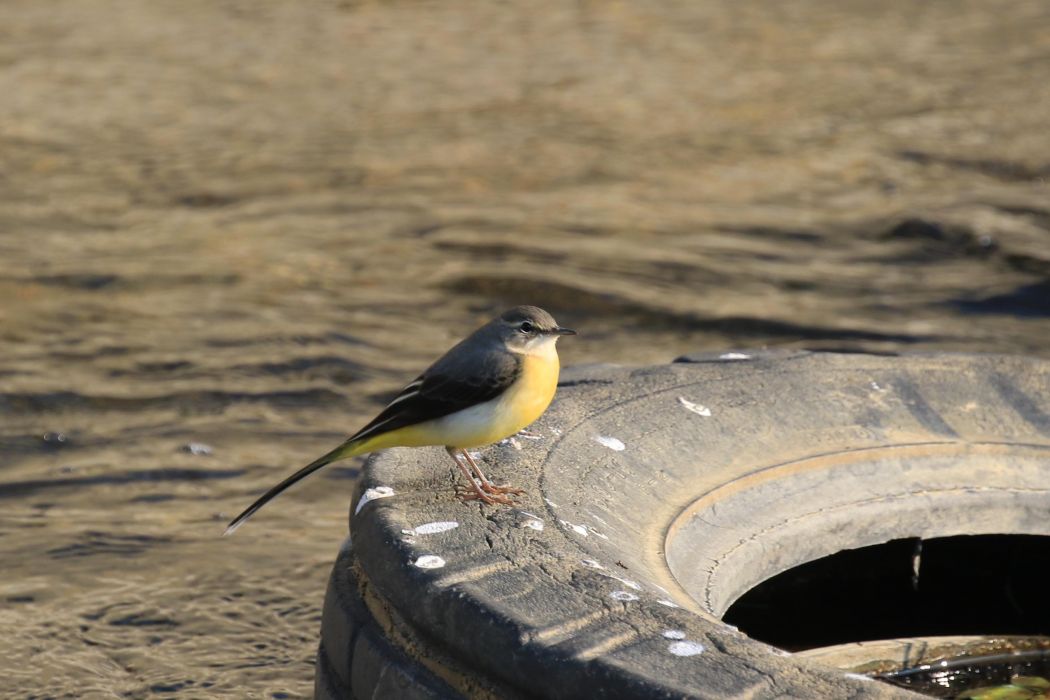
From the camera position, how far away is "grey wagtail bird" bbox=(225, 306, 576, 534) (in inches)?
132

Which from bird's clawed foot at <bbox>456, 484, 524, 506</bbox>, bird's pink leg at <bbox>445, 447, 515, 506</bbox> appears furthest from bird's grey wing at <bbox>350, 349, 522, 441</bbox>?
bird's clawed foot at <bbox>456, 484, 524, 506</bbox>

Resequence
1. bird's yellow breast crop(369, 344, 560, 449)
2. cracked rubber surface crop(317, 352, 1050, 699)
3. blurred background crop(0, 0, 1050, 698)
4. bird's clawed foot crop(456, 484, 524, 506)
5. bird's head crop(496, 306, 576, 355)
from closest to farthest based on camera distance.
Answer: cracked rubber surface crop(317, 352, 1050, 699) < bird's clawed foot crop(456, 484, 524, 506) < bird's yellow breast crop(369, 344, 560, 449) < bird's head crop(496, 306, 576, 355) < blurred background crop(0, 0, 1050, 698)

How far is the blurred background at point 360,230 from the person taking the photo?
5.09 meters

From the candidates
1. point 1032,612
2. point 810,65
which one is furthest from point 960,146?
point 1032,612

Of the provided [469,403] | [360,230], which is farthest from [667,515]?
[360,230]

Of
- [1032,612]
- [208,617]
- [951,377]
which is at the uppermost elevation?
[951,377]

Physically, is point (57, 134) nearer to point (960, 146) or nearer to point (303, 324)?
point (303, 324)

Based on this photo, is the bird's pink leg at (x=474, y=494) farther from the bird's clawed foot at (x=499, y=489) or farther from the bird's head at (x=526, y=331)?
the bird's head at (x=526, y=331)

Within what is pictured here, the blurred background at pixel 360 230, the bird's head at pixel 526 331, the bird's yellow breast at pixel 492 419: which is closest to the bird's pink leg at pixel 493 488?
the bird's yellow breast at pixel 492 419

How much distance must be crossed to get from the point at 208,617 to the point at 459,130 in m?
5.64

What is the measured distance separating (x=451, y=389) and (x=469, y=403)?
0.08m

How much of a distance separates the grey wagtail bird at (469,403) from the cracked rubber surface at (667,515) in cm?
7

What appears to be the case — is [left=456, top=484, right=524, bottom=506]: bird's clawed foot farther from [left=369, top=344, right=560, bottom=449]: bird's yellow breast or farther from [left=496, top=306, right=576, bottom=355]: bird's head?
[left=496, top=306, right=576, bottom=355]: bird's head

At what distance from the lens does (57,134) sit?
9.59 m
